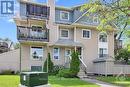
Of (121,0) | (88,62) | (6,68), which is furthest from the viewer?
(88,62)

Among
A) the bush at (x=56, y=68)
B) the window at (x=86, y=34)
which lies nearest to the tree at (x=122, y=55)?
the window at (x=86, y=34)

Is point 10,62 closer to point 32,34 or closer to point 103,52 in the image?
point 32,34

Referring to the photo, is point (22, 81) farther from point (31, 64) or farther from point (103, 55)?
point (103, 55)

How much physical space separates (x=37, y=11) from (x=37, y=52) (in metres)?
5.41

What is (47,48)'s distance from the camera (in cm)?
3525

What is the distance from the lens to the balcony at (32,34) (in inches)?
1271

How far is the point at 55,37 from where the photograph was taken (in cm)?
3531

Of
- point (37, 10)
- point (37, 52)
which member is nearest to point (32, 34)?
point (37, 52)

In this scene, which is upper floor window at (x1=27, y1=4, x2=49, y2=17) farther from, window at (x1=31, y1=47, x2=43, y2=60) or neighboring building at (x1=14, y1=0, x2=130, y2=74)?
window at (x1=31, y1=47, x2=43, y2=60)

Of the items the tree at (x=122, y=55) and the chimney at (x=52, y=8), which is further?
the tree at (x=122, y=55)

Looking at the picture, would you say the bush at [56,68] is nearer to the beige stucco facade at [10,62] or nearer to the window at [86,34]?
the beige stucco facade at [10,62]

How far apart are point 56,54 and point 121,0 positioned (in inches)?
1008

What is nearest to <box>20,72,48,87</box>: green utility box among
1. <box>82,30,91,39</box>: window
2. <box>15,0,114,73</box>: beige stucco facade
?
<box>15,0,114,73</box>: beige stucco facade

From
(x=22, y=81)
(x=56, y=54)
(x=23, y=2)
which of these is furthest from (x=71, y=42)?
(x=22, y=81)
